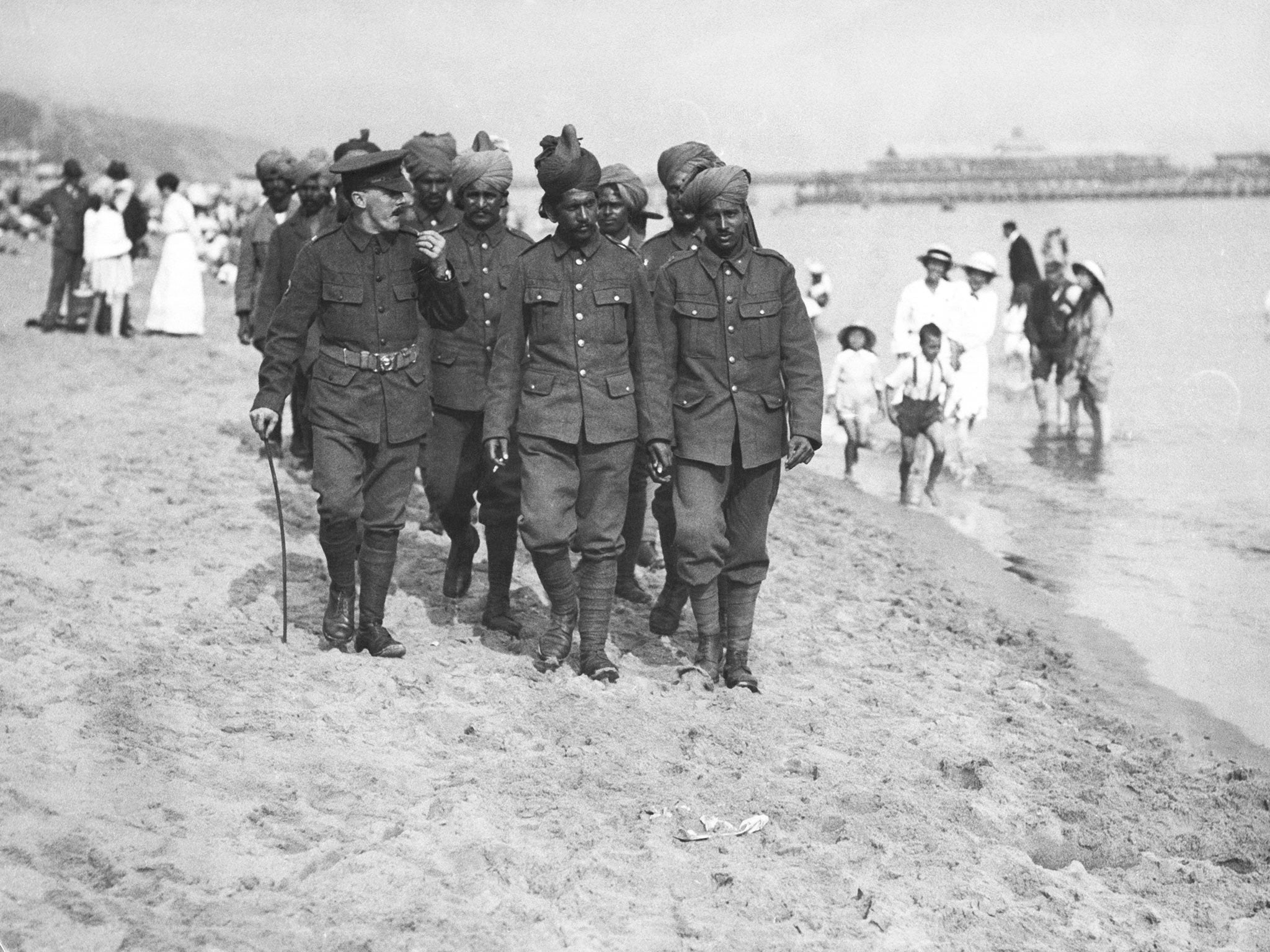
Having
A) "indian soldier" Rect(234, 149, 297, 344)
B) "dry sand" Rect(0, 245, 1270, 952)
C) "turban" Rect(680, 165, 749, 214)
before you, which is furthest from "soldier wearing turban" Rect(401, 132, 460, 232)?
"indian soldier" Rect(234, 149, 297, 344)

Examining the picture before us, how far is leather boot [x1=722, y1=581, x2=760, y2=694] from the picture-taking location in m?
6.56

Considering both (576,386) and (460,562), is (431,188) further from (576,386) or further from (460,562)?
(460,562)

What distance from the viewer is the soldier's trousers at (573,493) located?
6355 millimetres

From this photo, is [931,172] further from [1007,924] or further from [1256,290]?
[1007,924]

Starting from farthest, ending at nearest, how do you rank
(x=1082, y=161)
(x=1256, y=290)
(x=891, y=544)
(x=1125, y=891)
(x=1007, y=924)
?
1. (x=1082, y=161)
2. (x=1256, y=290)
3. (x=891, y=544)
4. (x=1125, y=891)
5. (x=1007, y=924)

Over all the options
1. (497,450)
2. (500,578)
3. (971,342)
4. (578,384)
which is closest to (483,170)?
(578,384)

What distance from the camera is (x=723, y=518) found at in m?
6.52

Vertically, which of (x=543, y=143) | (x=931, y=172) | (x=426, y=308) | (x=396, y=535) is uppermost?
(x=931, y=172)

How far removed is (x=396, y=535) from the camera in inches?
260

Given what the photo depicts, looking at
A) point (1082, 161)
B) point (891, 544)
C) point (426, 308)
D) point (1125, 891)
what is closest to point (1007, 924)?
point (1125, 891)

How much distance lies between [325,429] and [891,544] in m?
5.01

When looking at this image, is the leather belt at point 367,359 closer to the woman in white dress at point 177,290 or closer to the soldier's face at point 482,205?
the soldier's face at point 482,205

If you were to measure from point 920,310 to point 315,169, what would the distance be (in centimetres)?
507

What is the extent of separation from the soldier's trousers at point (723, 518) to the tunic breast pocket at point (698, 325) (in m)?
0.41
